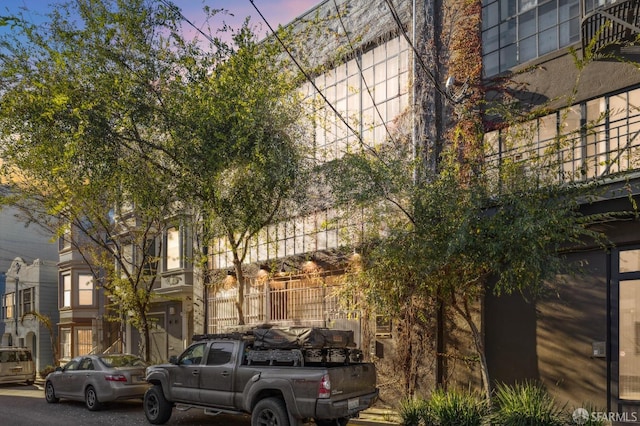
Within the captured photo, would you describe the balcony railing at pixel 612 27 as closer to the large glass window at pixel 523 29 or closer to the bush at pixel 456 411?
the large glass window at pixel 523 29

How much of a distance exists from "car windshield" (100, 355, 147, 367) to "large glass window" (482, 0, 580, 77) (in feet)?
36.0

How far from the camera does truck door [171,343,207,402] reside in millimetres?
11703

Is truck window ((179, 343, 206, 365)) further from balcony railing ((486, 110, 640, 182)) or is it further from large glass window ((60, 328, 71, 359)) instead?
large glass window ((60, 328, 71, 359))

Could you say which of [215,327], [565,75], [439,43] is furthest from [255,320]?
[565,75]

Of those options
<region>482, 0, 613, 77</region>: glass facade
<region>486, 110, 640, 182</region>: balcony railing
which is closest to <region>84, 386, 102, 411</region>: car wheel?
<region>486, 110, 640, 182</region>: balcony railing

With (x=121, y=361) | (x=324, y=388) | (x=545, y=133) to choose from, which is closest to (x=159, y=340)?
(x=121, y=361)

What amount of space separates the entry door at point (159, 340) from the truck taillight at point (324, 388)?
15.3 meters

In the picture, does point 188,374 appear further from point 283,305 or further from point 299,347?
point 283,305

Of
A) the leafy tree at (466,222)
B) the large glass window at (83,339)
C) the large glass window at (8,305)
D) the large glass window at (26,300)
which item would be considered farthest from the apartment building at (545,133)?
the large glass window at (8,305)

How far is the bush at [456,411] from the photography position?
30.8 ft

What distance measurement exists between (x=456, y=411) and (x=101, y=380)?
349 inches

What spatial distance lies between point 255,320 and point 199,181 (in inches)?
263

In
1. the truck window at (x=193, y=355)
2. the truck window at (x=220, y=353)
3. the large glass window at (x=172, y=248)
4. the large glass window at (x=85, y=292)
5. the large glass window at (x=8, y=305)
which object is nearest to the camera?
the truck window at (x=220, y=353)

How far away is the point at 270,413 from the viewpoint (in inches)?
397
